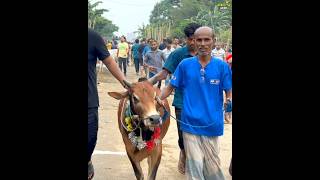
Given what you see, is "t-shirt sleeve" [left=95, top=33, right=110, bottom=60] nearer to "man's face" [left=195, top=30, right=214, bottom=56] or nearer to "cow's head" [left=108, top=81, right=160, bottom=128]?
"cow's head" [left=108, top=81, right=160, bottom=128]

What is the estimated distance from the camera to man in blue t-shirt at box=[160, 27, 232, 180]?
4.17 m

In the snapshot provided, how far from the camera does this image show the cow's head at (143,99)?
4.42 metres

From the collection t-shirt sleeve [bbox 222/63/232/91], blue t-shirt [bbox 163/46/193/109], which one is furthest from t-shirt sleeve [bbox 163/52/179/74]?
t-shirt sleeve [bbox 222/63/232/91]

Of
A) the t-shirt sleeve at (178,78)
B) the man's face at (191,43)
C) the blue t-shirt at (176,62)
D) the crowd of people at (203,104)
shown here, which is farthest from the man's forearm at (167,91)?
the man's face at (191,43)

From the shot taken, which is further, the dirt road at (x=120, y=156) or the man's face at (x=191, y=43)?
the dirt road at (x=120, y=156)

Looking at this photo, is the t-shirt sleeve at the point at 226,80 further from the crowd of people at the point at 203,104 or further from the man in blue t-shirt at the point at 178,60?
the man in blue t-shirt at the point at 178,60

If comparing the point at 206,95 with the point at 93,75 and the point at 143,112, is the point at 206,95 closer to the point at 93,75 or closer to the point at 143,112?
the point at 143,112

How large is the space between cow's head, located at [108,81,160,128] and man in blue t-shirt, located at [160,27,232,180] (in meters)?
0.35

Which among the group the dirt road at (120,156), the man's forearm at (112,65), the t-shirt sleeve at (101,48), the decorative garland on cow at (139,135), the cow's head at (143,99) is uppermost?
the t-shirt sleeve at (101,48)

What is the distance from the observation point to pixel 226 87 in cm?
418

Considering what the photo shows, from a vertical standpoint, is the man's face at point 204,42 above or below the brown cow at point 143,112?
above

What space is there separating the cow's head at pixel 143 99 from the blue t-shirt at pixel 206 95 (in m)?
0.37

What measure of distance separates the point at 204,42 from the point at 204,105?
0.57 meters

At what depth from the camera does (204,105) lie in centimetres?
417
